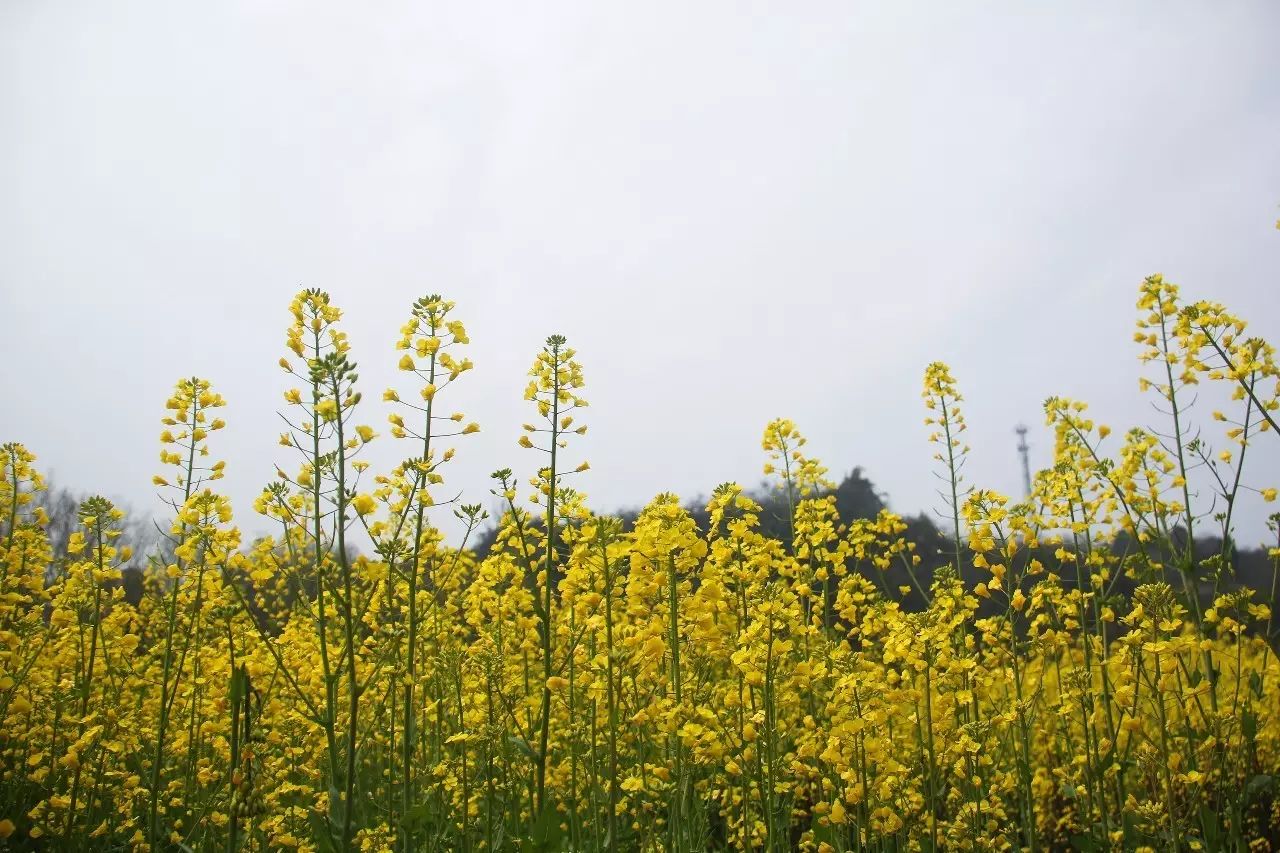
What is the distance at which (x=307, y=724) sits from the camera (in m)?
4.75

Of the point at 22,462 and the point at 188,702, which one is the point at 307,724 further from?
the point at 22,462

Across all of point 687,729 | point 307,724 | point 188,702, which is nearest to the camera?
point 687,729

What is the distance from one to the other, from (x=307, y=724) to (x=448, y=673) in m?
0.86

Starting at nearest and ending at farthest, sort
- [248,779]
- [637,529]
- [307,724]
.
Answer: [248,779] < [637,529] < [307,724]

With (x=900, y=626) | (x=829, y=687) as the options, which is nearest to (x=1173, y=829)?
(x=900, y=626)

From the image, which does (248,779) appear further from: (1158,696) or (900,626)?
(1158,696)

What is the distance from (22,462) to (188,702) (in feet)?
6.41

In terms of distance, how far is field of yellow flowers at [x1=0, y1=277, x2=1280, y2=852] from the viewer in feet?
11.3

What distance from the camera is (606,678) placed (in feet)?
12.0

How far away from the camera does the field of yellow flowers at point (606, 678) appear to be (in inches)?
136

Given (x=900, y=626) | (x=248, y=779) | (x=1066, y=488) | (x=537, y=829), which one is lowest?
(x=537, y=829)

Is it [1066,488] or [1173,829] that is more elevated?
[1066,488]

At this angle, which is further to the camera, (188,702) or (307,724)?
(188,702)

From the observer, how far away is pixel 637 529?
3.74 metres
